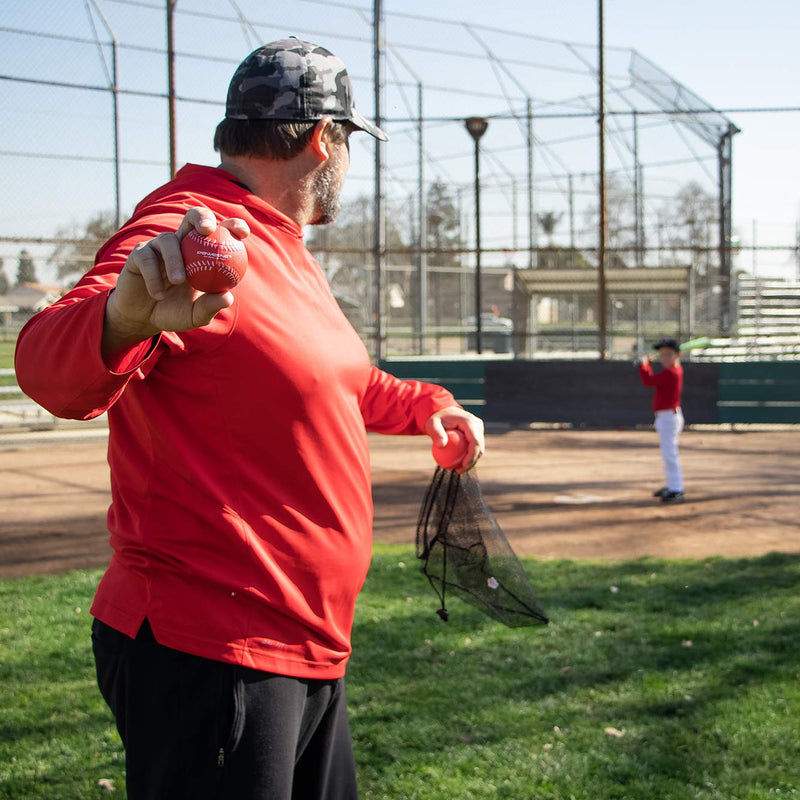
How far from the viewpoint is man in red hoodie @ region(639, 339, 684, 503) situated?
9.11 m

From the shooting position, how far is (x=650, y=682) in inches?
173

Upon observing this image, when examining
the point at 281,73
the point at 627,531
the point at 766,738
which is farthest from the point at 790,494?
the point at 281,73

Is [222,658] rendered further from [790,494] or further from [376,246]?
[376,246]

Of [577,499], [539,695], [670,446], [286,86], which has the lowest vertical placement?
[539,695]

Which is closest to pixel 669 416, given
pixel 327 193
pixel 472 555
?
pixel 472 555

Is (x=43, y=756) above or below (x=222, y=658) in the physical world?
below

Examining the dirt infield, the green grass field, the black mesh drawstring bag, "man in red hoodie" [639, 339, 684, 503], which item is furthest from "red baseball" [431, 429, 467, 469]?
"man in red hoodie" [639, 339, 684, 503]

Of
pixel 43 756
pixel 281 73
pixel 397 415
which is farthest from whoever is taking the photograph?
pixel 43 756

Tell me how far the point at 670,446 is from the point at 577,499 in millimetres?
1020

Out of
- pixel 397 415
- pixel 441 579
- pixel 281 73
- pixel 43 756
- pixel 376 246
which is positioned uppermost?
pixel 376 246

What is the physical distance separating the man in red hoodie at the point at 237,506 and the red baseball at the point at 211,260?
0.90 ft

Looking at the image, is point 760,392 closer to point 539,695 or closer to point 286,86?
point 539,695

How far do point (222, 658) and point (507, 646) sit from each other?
3.52 meters

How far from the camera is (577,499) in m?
9.25
